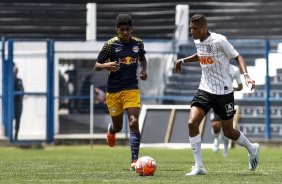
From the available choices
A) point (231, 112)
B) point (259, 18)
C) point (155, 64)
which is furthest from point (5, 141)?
point (231, 112)

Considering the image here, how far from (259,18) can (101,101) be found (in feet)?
21.5

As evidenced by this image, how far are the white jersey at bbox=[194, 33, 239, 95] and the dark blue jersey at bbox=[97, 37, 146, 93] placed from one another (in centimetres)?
166

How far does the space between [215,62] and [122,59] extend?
1910 mm

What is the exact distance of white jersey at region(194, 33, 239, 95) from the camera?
13.7 meters

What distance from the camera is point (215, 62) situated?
45.0 ft

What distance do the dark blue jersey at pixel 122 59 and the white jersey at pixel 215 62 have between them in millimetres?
1660

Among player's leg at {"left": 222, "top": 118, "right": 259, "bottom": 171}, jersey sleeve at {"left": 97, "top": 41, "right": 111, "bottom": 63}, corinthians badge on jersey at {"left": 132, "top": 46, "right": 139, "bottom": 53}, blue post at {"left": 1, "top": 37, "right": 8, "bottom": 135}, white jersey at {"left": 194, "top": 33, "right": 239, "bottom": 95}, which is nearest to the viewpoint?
white jersey at {"left": 194, "top": 33, "right": 239, "bottom": 95}

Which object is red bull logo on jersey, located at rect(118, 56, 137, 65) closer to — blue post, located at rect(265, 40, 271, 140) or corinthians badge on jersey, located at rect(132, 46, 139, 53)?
corinthians badge on jersey, located at rect(132, 46, 139, 53)

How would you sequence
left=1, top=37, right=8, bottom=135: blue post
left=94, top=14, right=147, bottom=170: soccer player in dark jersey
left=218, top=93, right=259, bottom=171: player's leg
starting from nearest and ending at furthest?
left=218, top=93, right=259, bottom=171: player's leg
left=94, top=14, right=147, bottom=170: soccer player in dark jersey
left=1, top=37, right=8, bottom=135: blue post

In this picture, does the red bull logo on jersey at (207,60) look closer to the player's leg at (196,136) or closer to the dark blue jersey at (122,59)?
the player's leg at (196,136)

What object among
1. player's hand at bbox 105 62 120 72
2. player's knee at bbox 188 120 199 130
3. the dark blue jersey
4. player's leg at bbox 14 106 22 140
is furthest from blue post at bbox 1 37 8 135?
player's knee at bbox 188 120 199 130

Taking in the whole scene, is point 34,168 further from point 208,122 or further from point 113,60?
point 208,122

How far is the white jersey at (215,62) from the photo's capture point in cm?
1367

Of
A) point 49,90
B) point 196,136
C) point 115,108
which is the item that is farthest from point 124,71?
point 49,90
